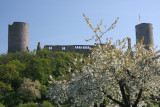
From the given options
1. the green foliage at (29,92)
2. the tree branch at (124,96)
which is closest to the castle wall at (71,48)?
the green foliage at (29,92)

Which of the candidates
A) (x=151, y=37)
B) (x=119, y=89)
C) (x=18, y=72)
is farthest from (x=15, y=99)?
(x=151, y=37)

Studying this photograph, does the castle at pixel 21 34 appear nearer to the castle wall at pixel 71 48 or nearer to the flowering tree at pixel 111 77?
the castle wall at pixel 71 48

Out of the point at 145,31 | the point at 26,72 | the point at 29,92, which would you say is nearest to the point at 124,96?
the point at 29,92

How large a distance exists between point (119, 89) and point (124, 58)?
1.59m

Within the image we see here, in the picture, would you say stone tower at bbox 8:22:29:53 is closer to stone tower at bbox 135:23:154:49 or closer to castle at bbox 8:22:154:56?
castle at bbox 8:22:154:56

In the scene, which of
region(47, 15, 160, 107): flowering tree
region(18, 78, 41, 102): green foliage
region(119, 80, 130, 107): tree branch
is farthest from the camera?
region(18, 78, 41, 102): green foliage

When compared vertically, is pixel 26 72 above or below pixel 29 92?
above

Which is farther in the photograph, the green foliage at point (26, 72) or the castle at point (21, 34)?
the castle at point (21, 34)

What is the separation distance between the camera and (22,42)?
54781 millimetres

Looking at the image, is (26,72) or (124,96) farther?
(26,72)

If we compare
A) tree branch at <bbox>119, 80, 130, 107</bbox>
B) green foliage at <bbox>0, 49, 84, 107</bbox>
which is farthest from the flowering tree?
green foliage at <bbox>0, 49, 84, 107</bbox>

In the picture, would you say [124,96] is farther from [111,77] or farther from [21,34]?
[21,34]

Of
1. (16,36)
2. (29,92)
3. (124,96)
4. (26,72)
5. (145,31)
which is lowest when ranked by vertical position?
(29,92)

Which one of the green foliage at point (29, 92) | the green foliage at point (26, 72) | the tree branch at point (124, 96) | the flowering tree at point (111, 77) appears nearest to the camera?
the flowering tree at point (111, 77)
